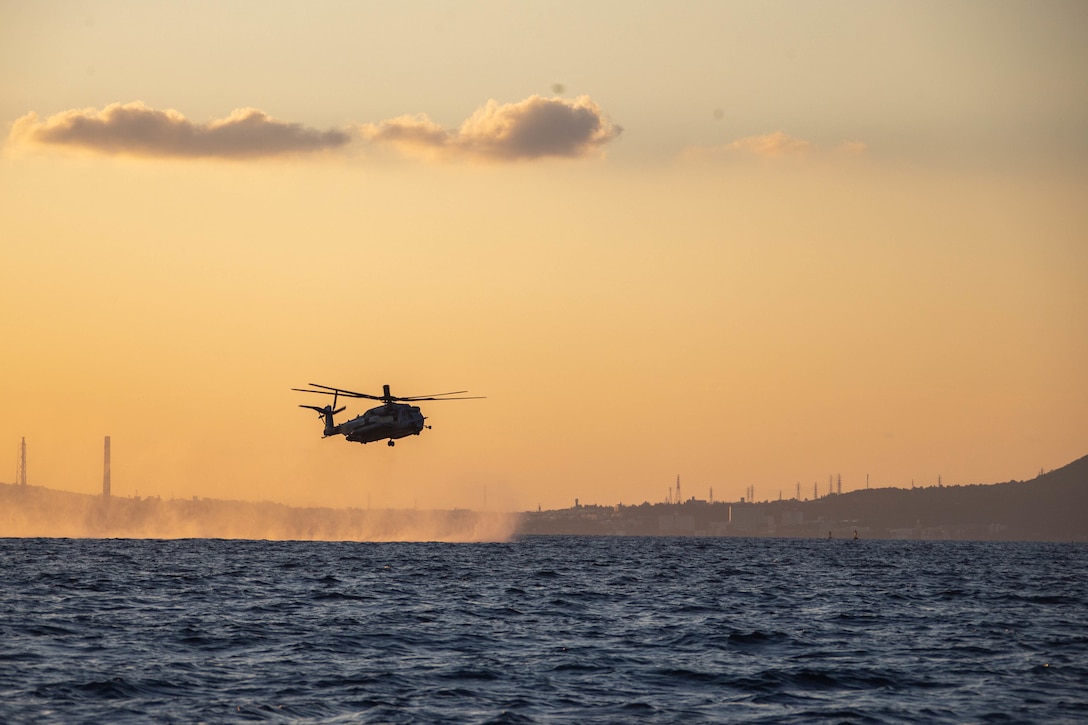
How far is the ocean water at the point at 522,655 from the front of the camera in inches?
1294

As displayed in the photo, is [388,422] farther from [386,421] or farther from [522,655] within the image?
[522,655]

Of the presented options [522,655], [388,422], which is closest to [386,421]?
[388,422]

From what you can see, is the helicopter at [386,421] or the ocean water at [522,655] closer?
the ocean water at [522,655]

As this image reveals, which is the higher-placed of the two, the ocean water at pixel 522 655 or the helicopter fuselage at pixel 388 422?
the helicopter fuselage at pixel 388 422

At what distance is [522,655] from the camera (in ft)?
141

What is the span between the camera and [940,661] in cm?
4256

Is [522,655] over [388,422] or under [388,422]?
under

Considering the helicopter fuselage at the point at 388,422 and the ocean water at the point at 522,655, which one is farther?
the helicopter fuselage at the point at 388,422

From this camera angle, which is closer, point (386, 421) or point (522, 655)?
point (522, 655)

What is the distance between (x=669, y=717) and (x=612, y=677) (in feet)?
21.1

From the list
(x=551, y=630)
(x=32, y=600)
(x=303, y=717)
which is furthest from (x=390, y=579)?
(x=303, y=717)

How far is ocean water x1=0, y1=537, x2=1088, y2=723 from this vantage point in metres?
32.9

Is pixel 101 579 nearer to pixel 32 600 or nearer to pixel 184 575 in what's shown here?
pixel 184 575

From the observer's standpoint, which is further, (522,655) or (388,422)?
(388,422)
